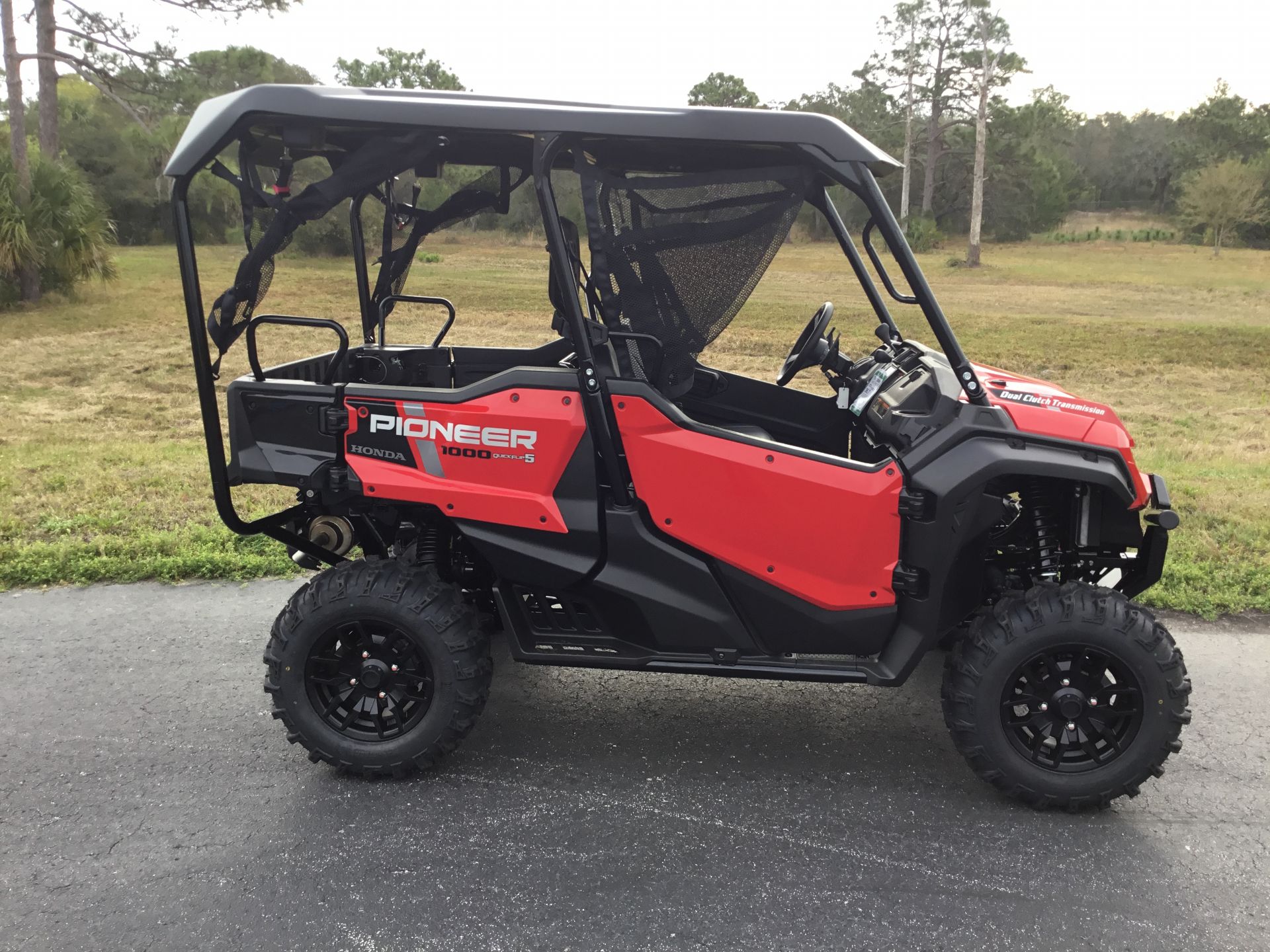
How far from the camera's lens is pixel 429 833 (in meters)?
2.89

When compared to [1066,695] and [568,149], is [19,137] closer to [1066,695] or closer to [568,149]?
[568,149]

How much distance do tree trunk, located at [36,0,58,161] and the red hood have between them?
57.6 feet

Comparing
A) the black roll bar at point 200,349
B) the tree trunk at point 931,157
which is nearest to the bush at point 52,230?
the black roll bar at point 200,349

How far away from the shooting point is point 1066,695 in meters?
2.96

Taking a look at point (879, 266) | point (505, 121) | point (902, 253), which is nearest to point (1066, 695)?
point (902, 253)

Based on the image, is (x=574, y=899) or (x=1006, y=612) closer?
(x=574, y=899)

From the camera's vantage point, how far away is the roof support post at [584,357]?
9.47 ft

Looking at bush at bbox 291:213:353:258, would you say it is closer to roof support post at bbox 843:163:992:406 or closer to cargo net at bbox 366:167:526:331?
cargo net at bbox 366:167:526:331

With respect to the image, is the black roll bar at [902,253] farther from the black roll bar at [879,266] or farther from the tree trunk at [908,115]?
the tree trunk at [908,115]

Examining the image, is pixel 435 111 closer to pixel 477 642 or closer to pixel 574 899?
pixel 477 642

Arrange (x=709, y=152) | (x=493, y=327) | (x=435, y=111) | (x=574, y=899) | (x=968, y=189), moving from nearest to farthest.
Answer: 1. (x=574, y=899)
2. (x=435, y=111)
3. (x=709, y=152)
4. (x=493, y=327)
5. (x=968, y=189)

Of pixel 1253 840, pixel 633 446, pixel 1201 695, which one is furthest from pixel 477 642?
pixel 1201 695

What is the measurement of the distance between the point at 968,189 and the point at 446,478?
163ft

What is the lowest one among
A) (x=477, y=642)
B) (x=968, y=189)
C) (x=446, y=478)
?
(x=477, y=642)
